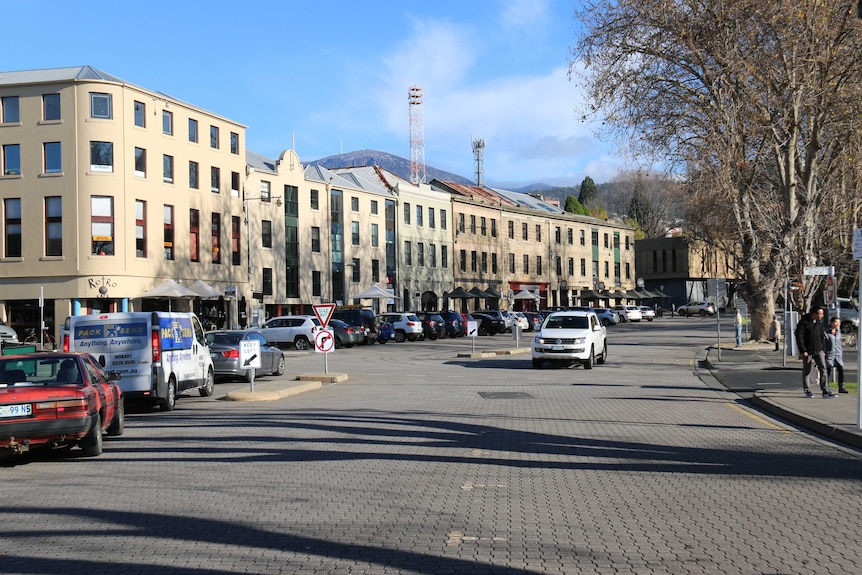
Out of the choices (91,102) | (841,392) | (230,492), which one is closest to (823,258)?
(841,392)

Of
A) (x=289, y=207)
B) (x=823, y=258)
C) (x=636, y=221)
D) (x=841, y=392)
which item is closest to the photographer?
(x=841, y=392)

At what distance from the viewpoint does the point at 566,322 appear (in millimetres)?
30125

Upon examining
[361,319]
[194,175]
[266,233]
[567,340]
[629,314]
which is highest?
[194,175]

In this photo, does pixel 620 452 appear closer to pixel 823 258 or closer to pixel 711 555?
pixel 711 555

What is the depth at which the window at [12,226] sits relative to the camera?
49375mm

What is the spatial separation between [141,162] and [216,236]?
7.89 meters

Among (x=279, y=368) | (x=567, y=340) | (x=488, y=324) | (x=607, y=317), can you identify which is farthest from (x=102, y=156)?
(x=607, y=317)

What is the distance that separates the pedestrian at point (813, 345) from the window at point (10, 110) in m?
43.6

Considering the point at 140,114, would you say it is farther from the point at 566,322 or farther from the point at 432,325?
the point at 566,322

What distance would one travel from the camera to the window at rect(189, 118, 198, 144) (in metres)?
55.5

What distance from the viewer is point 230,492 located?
947 centimetres

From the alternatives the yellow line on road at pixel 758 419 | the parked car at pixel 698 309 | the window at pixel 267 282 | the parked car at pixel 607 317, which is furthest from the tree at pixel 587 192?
the yellow line on road at pixel 758 419

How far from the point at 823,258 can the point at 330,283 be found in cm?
3404

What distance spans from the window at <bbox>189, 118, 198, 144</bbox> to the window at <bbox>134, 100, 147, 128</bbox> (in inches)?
172
